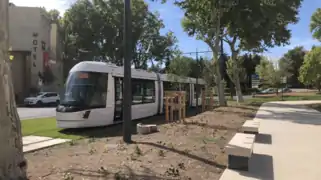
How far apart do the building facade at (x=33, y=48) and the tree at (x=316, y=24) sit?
33.2 metres

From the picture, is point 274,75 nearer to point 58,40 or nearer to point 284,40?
point 284,40

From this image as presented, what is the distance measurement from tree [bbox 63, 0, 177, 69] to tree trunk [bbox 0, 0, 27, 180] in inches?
1519

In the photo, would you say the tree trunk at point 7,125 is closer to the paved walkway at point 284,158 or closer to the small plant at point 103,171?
the small plant at point 103,171

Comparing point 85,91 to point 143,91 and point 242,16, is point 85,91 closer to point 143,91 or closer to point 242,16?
point 143,91

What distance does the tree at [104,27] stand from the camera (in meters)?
44.2

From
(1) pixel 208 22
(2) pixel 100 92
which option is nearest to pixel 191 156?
(2) pixel 100 92

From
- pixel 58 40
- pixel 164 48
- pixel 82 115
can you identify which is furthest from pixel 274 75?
pixel 82 115

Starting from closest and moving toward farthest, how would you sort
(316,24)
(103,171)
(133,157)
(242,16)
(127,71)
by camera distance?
(103,171)
(133,157)
(127,71)
(242,16)
(316,24)

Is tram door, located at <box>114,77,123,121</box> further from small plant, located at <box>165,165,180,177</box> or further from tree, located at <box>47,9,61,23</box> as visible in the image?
tree, located at <box>47,9,61,23</box>

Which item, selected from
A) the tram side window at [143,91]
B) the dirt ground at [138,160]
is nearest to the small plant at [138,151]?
the dirt ground at [138,160]

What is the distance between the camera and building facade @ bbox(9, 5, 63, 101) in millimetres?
45219

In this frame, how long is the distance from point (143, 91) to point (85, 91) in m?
5.39

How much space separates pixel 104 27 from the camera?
146 ft

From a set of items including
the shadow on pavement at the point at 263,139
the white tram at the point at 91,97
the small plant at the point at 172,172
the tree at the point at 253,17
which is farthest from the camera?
the tree at the point at 253,17
